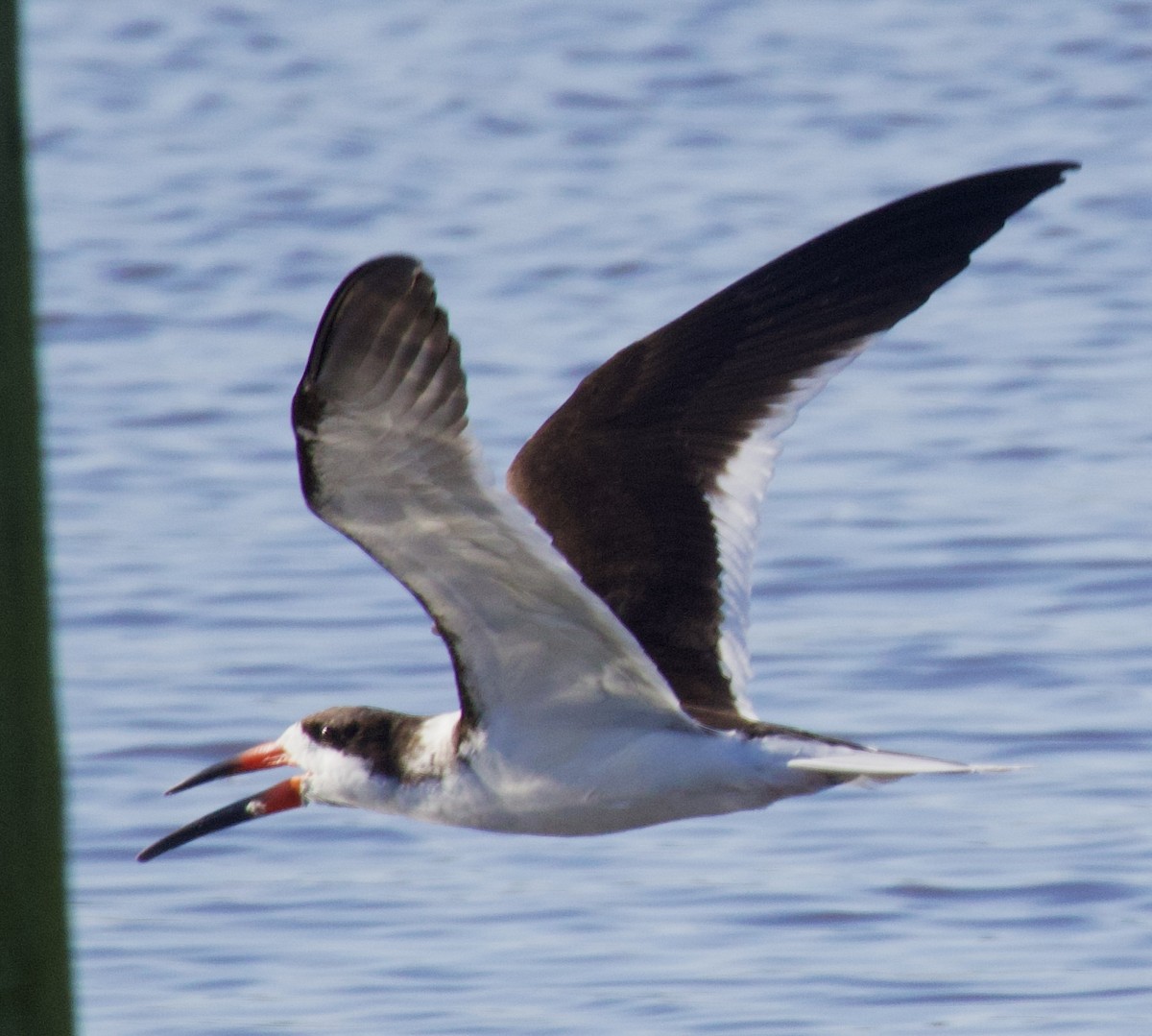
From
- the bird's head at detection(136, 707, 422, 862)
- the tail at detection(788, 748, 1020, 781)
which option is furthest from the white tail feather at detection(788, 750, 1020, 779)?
the bird's head at detection(136, 707, 422, 862)

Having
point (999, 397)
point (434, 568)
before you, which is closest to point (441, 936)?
point (434, 568)

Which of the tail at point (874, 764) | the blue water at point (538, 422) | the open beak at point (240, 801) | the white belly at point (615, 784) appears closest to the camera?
the tail at point (874, 764)

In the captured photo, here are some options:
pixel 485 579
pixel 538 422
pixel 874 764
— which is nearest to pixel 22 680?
pixel 485 579

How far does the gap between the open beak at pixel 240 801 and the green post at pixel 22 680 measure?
2255 millimetres

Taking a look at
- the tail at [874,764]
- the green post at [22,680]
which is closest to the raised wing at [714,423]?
the tail at [874,764]

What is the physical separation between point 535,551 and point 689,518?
4.35ft

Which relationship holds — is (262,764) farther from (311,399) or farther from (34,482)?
(34,482)

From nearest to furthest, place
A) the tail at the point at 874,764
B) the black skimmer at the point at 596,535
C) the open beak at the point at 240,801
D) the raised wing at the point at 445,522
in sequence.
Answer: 1. the raised wing at the point at 445,522
2. the black skimmer at the point at 596,535
3. the tail at the point at 874,764
4. the open beak at the point at 240,801

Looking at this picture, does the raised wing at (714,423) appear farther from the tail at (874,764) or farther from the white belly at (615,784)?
the tail at (874,764)

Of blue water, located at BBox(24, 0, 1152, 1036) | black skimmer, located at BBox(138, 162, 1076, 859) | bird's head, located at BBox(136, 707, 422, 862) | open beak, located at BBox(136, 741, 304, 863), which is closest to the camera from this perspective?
black skimmer, located at BBox(138, 162, 1076, 859)

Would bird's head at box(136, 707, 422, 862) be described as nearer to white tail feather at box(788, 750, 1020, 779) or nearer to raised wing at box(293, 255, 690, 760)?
raised wing at box(293, 255, 690, 760)

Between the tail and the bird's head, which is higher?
the tail

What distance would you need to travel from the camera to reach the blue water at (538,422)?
657 centimetres

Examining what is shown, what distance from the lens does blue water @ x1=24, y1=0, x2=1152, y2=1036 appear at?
21.5 ft
